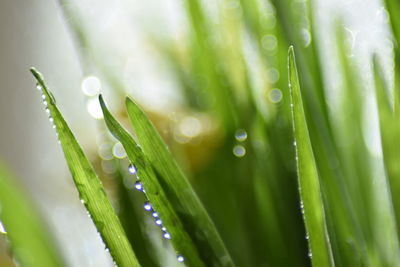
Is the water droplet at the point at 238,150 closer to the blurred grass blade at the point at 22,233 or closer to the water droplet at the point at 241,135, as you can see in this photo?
the water droplet at the point at 241,135

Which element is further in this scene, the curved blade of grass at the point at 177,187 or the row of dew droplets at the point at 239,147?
the row of dew droplets at the point at 239,147

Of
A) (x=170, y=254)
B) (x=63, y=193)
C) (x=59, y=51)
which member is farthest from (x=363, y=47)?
(x=59, y=51)

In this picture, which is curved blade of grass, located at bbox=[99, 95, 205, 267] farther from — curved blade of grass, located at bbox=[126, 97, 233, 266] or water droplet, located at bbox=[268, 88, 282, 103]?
water droplet, located at bbox=[268, 88, 282, 103]

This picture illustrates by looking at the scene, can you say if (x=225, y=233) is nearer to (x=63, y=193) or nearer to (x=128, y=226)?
(x=128, y=226)

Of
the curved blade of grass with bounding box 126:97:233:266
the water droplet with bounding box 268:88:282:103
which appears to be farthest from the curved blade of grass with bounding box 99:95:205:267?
the water droplet with bounding box 268:88:282:103

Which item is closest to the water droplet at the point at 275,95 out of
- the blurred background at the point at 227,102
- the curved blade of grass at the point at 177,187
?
the blurred background at the point at 227,102
